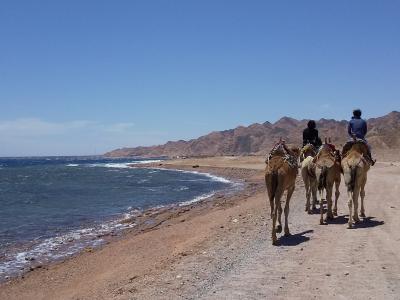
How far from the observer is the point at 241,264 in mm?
9391

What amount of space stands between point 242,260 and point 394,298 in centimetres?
337

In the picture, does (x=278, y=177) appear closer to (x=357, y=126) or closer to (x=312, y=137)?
(x=357, y=126)

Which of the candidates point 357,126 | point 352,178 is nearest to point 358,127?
point 357,126

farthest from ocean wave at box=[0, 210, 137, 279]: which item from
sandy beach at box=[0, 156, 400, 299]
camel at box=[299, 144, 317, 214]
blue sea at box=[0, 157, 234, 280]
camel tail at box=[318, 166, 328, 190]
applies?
camel tail at box=[318, 166, 328, 190]

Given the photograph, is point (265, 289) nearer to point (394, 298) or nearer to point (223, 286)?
point (223, 286)

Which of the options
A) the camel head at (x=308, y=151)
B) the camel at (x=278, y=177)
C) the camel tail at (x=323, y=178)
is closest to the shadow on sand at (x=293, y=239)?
the camel at (x=278, y=177)

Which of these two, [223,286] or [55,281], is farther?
[55,281]

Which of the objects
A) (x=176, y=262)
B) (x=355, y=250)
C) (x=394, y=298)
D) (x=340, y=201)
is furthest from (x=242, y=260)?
(x=340, y=201)

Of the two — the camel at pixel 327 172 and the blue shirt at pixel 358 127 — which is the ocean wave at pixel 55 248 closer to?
the camel at pixel 327 172

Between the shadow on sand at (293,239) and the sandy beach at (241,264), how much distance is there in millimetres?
22

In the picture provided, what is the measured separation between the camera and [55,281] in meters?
12.4

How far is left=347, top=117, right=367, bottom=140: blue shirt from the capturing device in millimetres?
13461

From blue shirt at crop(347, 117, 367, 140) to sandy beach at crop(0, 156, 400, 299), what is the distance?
2299mm

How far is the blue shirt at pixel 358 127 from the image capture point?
13.5 meters
